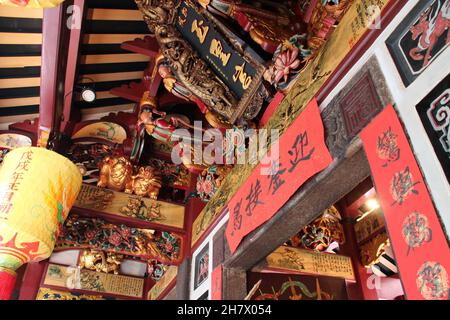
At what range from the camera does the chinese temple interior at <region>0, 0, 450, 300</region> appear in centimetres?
143

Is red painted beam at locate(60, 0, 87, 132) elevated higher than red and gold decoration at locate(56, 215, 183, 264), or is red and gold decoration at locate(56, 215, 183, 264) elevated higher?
red painted beam at locate(60, 0, 87, 132)

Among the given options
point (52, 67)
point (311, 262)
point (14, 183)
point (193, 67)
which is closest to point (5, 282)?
point (14, 183)

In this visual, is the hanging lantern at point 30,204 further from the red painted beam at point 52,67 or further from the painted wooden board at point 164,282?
the painted wooden board at point 164,282

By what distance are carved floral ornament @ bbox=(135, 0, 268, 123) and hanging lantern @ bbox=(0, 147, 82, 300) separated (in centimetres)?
139

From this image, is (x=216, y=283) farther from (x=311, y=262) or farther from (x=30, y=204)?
(x=30, y=204)

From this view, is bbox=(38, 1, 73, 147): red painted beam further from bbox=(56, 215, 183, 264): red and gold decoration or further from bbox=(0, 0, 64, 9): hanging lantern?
bbox=(56, 215, 183, 264): red and gold decoration

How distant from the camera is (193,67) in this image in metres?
3.53

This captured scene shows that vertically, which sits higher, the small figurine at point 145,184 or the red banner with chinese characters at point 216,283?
the small figurine at point 145,184

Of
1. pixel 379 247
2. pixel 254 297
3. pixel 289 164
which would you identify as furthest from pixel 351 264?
pixel 289 164

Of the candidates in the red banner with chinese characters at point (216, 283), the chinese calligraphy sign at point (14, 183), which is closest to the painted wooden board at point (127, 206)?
the chinese calligraphy sign at point (14, 183)

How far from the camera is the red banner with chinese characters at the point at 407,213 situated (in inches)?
46.2

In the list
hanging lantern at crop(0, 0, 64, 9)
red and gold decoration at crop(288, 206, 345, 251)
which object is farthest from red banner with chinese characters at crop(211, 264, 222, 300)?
hanging lantern at crop(0, 0, 64, 9)

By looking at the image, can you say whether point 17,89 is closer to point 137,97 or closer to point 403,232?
point 137,97

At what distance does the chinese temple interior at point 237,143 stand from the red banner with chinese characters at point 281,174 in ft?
0.04
